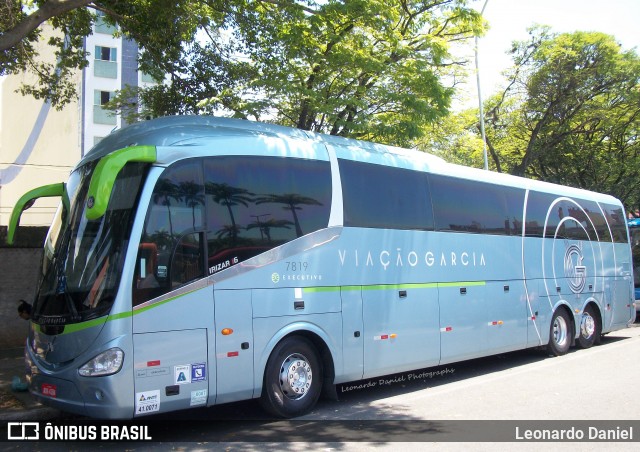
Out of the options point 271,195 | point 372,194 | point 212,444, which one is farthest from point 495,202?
point 212,444

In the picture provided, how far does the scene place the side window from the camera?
6.09 m

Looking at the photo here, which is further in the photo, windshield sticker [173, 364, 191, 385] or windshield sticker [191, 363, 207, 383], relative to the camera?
windshield sticker [191, 363, 207, 383]

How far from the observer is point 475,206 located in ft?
35.0

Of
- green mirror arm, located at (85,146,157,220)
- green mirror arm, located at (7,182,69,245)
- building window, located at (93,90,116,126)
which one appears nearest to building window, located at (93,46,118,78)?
building window, located at (93,90,116,126)

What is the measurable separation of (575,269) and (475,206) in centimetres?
434

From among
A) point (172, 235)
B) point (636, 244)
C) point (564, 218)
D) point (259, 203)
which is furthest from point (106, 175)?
point (636, 244)

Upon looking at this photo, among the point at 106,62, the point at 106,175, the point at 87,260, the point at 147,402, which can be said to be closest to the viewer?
the point at 106,175

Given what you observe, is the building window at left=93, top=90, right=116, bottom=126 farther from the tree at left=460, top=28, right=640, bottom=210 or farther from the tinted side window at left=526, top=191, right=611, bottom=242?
the tinted side window at left=526, top=191, right=611, bottom=242

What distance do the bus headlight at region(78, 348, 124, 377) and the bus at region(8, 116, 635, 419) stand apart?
0.01 m

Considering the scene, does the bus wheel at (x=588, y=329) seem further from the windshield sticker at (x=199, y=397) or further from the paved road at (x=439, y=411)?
the windshield sticker at (x=199, y=397)

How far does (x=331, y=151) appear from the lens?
839cm

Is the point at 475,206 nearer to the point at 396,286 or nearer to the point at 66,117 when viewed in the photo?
the point at 396,286

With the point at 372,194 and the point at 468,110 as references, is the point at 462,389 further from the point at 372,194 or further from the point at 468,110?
the point at 468,110

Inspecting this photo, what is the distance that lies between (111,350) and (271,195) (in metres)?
2.77
